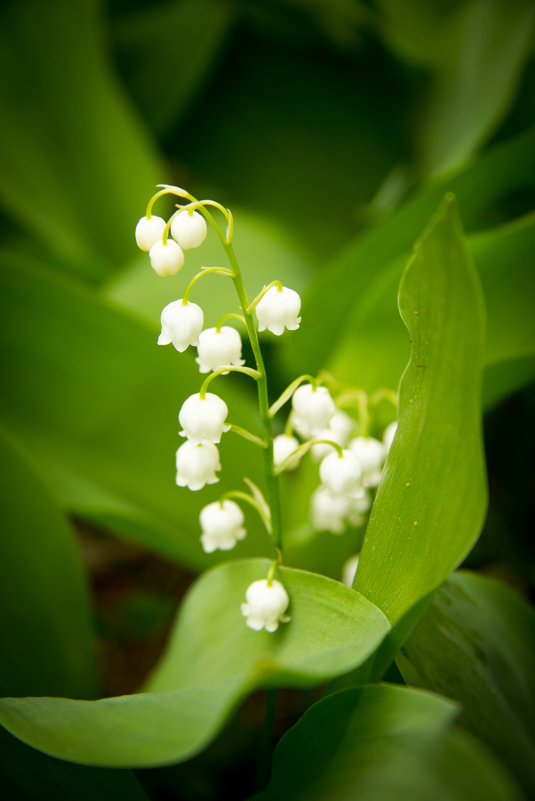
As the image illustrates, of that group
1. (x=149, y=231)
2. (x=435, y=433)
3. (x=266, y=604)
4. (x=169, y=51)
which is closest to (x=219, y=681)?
(x=266, y=604)

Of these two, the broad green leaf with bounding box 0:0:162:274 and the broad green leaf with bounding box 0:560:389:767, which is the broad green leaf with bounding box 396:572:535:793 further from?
the broad green leaf with bounding box 0:0:162:274

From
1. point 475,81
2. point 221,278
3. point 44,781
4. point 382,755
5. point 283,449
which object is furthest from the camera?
point 475,81

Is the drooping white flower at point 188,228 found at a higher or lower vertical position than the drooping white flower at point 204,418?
higher

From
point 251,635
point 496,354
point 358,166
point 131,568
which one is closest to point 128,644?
point 131,568

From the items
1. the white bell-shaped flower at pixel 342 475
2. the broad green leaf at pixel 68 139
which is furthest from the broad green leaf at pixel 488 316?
the broad green leaf at pixel 68 139

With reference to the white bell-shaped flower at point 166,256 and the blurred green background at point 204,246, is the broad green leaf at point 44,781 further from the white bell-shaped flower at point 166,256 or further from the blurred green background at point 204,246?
the white bell-shaped flower at point 166,256

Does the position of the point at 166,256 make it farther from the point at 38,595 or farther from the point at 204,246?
the point at 204,246

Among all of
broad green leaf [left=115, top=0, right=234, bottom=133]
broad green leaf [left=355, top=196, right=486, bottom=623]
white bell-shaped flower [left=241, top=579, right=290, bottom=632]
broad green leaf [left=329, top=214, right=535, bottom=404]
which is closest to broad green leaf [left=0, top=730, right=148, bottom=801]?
white bell-shaped flower [left=241, top=579, right=290, bottom=632]

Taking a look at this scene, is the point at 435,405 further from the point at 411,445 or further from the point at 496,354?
the point at 496,354
